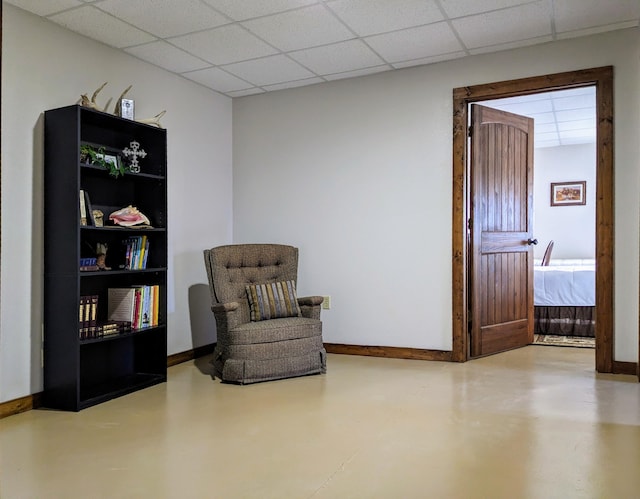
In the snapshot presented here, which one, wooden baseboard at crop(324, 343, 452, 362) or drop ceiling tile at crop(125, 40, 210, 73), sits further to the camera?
wooden baseboard at crop(324, 343, 452, 362)

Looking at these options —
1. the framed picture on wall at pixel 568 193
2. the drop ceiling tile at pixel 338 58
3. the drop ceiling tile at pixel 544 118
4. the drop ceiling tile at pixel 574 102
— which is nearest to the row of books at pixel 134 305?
the drop ceiling tile at pixel 338 58

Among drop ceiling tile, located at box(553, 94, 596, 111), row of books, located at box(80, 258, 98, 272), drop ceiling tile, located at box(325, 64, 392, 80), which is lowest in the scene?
row of books, located at box(80, 258, 98, 272)

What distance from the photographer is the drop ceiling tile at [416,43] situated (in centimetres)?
358

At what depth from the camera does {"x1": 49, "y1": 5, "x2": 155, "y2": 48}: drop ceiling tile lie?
10.5 ft

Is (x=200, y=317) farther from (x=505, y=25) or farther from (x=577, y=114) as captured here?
(x=577, y=114)

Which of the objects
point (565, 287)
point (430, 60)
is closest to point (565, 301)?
point (565, 287)

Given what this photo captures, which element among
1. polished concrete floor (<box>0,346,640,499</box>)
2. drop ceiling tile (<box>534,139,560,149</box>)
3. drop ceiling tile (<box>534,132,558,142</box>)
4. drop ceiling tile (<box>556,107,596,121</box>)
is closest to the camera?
polished concrete floor (<box>0,346,640,499</box>)

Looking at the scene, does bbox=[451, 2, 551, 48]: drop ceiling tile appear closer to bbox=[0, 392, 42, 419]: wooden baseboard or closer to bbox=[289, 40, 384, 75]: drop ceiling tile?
bbox=[289, 40, 384, 75]: drop ceiling tile

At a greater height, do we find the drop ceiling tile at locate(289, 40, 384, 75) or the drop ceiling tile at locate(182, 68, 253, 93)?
the drop ceiling tile at locate(289, 40, 384, 75)

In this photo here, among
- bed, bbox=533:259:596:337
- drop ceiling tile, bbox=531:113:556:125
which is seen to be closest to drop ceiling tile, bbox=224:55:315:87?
drop ceiling tile, bbox=531:113:556:125

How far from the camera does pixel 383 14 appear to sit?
3305 mm

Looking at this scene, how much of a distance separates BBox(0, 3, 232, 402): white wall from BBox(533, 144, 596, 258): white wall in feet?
18.1

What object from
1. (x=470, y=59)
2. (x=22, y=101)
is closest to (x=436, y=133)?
(x=470, y=59)

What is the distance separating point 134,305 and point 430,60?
291 centimetres
